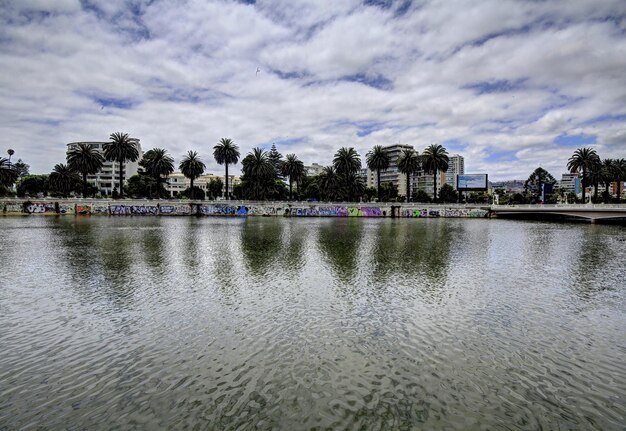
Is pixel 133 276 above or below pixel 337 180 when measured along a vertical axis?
below

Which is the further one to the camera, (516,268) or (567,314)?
(516,268)

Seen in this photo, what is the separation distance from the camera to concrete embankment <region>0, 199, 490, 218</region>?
83.3 metres

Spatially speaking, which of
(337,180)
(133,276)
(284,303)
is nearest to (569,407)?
(284,303)

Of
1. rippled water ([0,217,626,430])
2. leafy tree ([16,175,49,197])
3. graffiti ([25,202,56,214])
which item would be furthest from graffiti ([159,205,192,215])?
rippled water ([0,217,626,430])

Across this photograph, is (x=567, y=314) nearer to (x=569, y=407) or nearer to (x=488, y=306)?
(x=488, y=306)

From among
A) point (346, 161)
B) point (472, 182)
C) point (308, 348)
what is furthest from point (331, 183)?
point (308, 348)

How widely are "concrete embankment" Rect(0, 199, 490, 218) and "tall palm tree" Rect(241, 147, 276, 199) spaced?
10.9m

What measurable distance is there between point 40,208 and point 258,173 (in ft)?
174

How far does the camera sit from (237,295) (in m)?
15.8

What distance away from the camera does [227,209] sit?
9344cm

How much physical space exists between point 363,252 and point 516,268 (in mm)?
11100

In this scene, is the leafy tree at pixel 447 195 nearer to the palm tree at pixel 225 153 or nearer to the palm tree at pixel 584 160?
the palm tree at pixel 584 160

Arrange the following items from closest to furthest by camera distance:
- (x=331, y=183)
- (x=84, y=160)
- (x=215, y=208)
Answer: (x=84, y=160), (x=215, y=208), (x=331, y=183)

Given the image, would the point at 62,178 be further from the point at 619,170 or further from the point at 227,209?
the point at 619,170
